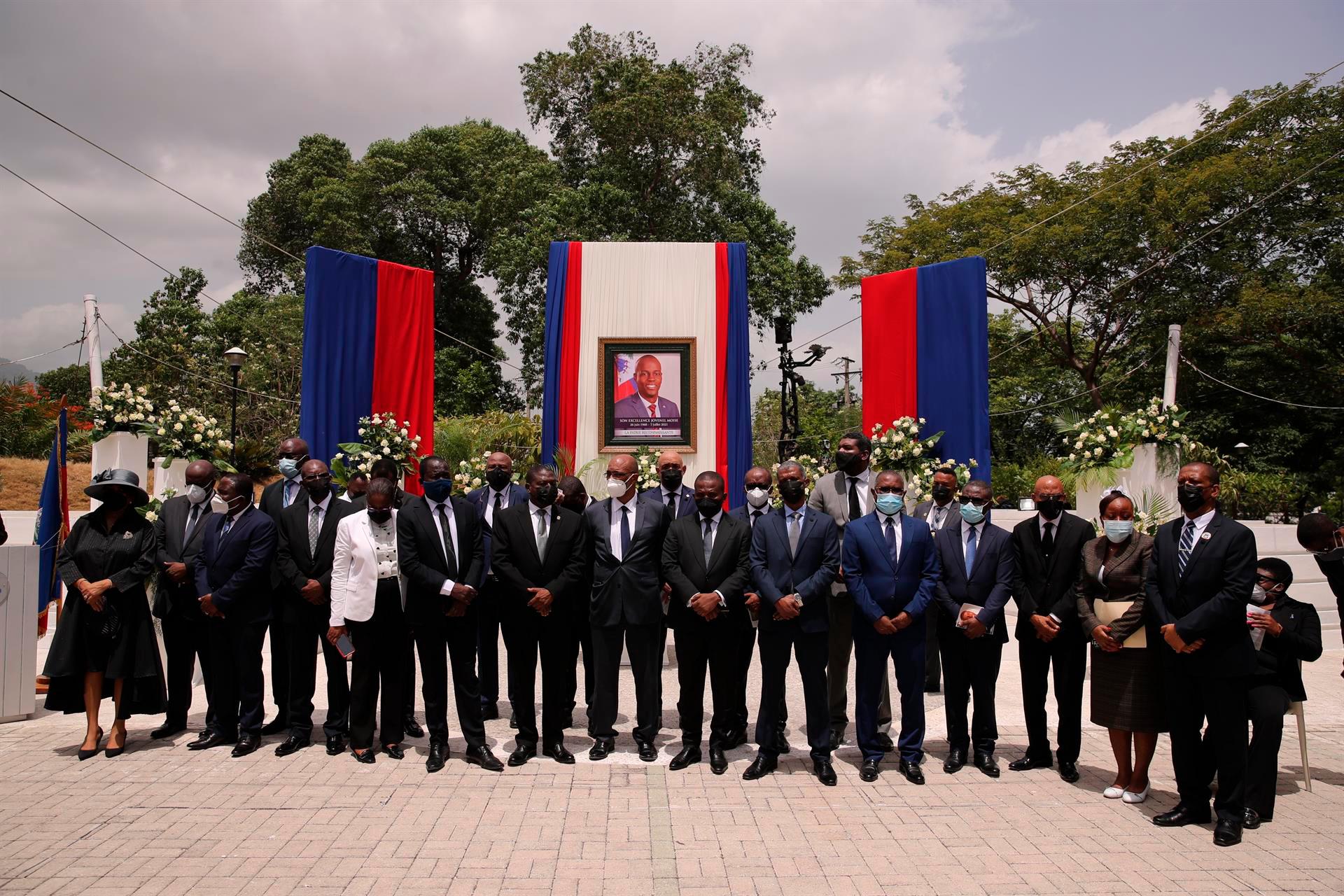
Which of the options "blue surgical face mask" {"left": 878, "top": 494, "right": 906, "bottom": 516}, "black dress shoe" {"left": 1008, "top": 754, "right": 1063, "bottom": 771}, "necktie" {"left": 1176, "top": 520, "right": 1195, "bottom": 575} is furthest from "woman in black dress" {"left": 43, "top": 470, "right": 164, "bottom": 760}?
"necktie" {"left": 1176, "top": 520, "right": 1195, "bottom": 575}

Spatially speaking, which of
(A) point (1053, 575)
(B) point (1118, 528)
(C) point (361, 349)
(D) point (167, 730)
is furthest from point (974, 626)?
(C) point (361, 349)

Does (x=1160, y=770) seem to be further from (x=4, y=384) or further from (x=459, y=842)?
(x=4, y=384)

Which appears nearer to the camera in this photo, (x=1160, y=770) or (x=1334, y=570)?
(x=1334, y=570)

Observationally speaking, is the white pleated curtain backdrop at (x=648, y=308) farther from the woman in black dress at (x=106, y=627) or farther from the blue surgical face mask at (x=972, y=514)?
the woman in black dress at (x=106, y=627)

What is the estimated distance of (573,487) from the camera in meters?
7.03

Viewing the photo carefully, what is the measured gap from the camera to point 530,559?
19.2ft

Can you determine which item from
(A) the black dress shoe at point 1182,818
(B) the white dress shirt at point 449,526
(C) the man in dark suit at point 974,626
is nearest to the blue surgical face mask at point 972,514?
(C) the man in dark suit at point 974,626

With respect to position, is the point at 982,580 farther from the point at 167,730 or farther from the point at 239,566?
the point at 167,730

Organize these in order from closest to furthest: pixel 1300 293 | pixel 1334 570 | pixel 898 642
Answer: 1. pixel 1334 570
2. pixel 898 642
3. pixel 1300 293

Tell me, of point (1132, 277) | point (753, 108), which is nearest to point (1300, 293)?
point (1132, 277)

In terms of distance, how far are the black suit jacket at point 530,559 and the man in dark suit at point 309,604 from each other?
115cm

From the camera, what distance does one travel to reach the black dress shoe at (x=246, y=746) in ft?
19.2

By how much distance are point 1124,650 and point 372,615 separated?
450 centimetres

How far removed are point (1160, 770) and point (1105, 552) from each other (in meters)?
1.50
